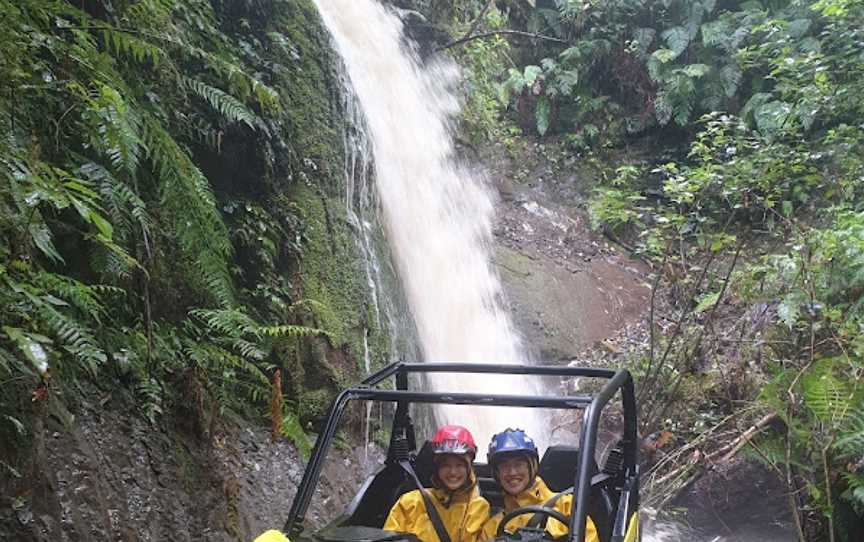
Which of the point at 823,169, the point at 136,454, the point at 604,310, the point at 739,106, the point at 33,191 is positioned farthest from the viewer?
the point at 739,106

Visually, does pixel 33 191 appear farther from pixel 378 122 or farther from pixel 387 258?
pixel 378 122

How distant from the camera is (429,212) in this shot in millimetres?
10789

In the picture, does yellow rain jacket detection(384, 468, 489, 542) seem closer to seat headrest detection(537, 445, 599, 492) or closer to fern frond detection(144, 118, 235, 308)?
seat headrest detection(537, 445, 599, 492)

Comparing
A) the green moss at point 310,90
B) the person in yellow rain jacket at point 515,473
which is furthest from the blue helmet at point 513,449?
the green moss at point 310,90

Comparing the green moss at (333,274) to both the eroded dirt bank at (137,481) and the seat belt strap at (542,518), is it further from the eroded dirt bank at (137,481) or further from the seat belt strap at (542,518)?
the seat belt strap at (542,518)

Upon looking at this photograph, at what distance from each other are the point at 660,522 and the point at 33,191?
763 cm

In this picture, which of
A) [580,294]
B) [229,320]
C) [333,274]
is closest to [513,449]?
[229,320]

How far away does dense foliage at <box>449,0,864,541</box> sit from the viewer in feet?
21.4

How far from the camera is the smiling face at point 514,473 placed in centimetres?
369

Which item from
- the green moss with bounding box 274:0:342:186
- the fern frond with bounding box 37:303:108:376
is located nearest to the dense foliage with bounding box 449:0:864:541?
the green moss with bounding box 274:0:342:186

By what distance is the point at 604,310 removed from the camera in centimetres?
1245

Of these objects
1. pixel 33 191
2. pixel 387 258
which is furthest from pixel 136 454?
pixel 387 258

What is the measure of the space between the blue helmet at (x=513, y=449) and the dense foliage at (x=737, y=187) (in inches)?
125

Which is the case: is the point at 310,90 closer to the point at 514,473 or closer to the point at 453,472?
the point at 453,472
